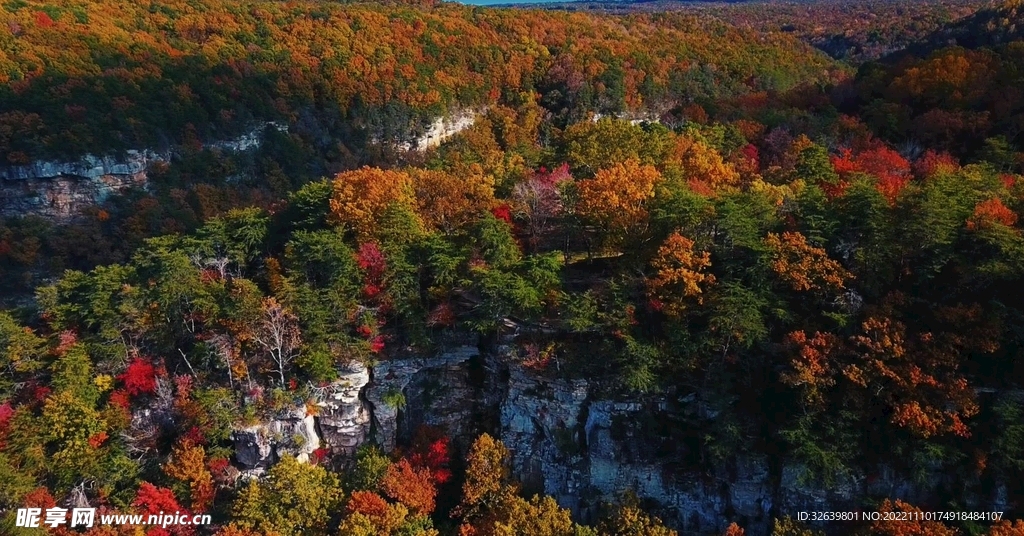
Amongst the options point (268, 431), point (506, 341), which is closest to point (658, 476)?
point (506, 341)

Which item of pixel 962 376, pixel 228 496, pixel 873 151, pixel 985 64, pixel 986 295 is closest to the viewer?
pixel 962 376

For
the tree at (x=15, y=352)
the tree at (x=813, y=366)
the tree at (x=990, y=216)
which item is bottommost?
the tree at (x=15, y=352)

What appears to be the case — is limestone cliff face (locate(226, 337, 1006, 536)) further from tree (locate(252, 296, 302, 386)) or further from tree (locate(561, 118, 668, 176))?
tree (locate(561, 118, 668, 176))

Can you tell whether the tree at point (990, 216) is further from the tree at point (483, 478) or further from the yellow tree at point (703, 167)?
the tree at point (483, 478)

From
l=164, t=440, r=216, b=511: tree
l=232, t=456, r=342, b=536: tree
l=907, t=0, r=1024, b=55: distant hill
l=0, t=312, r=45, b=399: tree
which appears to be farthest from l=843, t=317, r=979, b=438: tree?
l=907, t=0, r=1024, b=55: distant hill

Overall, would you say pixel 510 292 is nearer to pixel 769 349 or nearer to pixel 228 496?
pixel 769 349

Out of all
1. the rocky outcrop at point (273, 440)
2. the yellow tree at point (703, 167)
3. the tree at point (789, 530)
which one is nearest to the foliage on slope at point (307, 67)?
the rocky outcrop at point (273, 440)
